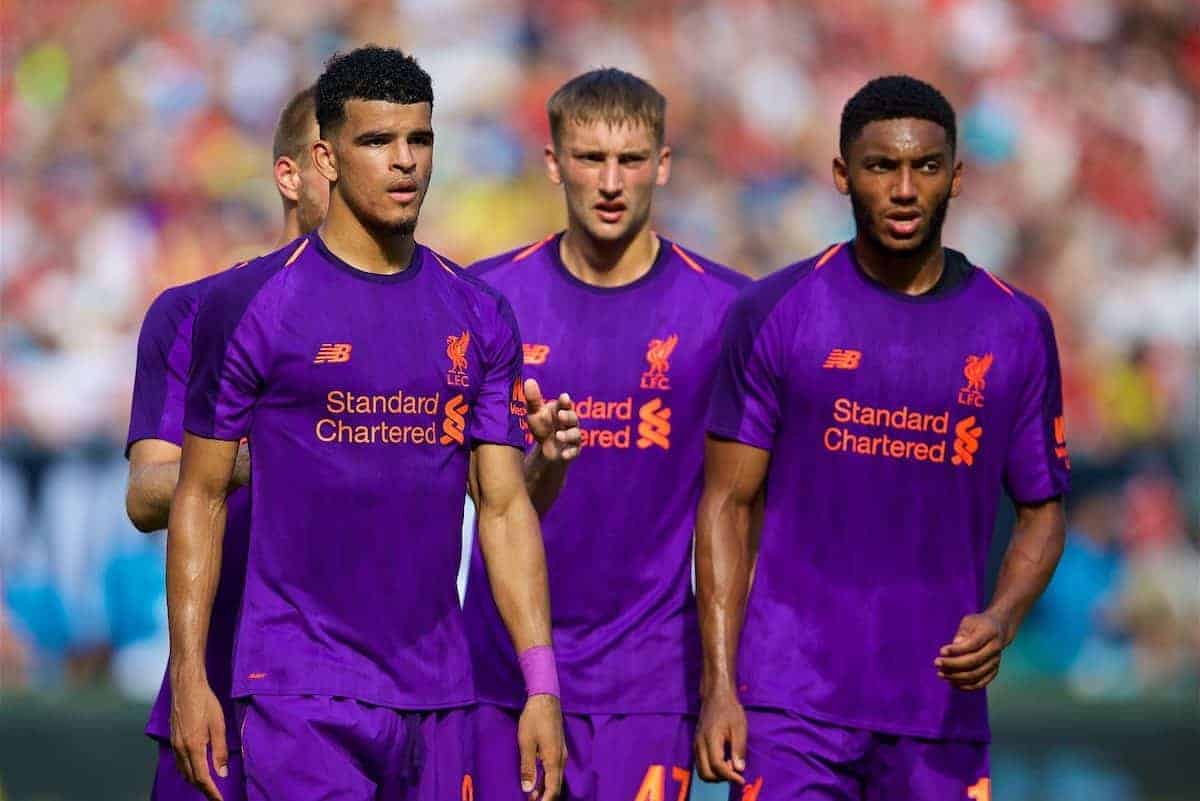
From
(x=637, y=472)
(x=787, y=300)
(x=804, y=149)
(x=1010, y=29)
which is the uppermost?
(x=1010, y=29)

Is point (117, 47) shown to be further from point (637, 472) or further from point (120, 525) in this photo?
point (637, 472)

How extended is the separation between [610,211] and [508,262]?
1.38 ft

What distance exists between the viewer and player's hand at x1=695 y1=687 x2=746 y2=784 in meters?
6.24

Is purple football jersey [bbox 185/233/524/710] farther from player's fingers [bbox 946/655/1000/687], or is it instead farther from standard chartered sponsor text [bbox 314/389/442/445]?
player's fingers [bbox 946/655/1000/687]

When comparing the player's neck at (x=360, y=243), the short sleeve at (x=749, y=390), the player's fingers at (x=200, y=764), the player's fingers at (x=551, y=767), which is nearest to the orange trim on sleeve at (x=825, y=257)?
the short sleeve at (x=749, y=390)

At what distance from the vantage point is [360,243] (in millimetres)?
5781

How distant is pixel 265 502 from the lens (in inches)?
222

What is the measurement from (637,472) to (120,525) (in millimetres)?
5344

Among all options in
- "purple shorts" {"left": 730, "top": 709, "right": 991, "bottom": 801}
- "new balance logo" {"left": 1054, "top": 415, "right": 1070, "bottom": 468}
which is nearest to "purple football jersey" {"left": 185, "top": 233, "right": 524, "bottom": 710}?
"purple shorts" {"left": 730, "top": 709, "right": 991, "bottom": 801}

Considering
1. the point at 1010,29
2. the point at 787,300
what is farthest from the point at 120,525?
the point at 1010,29

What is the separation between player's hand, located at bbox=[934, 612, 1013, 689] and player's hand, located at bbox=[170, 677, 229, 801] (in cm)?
196

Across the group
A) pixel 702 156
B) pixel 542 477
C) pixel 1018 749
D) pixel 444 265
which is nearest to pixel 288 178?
pixel 444 265

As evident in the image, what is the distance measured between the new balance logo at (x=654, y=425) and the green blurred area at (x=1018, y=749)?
463 centimetres

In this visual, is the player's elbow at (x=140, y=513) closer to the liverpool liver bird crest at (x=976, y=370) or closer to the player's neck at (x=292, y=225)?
the player's neck at (x=292, y=225)
